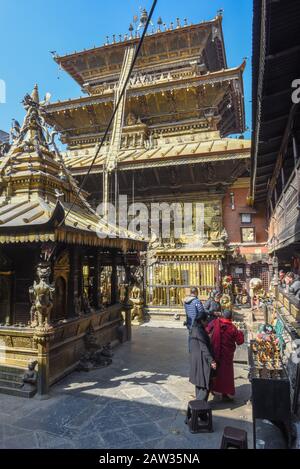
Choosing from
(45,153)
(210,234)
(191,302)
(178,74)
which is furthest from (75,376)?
(178,74)

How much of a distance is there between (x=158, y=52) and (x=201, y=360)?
2110 centimetres

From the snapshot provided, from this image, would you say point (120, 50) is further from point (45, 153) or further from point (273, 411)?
point (273, 411)

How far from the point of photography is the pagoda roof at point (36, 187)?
20.1ft

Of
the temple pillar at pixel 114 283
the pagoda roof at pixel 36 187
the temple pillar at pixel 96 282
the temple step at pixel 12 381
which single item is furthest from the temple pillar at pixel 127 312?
the temple step at pixel 12 381

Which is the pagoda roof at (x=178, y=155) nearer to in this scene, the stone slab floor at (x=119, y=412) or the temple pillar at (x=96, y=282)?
the temple pillar at (x=96, y=282)

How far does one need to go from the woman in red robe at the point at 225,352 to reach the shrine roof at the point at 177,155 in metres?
10.6

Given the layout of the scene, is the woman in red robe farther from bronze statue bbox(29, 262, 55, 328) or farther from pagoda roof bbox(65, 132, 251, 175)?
pagoda roof bbox(65, 132, 251, 175)

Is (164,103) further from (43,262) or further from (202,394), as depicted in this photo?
(202,394)

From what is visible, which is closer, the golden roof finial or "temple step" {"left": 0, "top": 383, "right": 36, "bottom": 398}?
"temple step" {"left": 0, "top": 383, "right": 36, "bottom": 398}

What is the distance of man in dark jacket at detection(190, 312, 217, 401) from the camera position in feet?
16.2

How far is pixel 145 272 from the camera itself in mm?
14641

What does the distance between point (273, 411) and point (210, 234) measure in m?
12.8

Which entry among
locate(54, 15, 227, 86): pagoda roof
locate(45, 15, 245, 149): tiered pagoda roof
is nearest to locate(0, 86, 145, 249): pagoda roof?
locate(45, 15, 245, 149): tiered pagoda roof

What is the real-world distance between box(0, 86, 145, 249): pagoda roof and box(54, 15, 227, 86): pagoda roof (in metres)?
15.2
